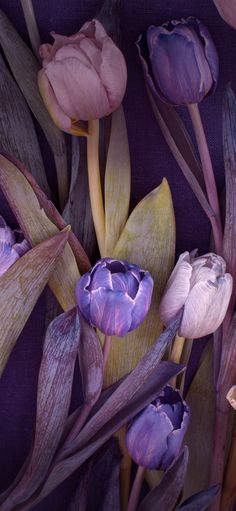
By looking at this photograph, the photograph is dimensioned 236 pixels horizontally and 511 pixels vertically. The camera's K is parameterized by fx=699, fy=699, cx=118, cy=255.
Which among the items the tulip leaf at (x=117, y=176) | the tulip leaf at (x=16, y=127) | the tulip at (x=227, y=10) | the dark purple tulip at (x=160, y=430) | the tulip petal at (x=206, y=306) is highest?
the tulip at (x=227, y=10)

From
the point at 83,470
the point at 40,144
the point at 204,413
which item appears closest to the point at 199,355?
the point at 204,413

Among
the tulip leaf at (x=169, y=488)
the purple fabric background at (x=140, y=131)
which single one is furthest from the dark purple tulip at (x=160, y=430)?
the purple fabric background at (x=140, y=131)

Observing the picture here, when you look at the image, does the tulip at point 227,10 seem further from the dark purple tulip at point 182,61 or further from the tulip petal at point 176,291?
the tulip petal at point 176,291

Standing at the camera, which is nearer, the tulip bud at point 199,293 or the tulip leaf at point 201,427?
the tulip bud at point 199,293

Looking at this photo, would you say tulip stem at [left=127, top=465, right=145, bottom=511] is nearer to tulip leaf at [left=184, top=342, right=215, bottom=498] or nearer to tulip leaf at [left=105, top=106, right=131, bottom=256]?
tulip leaf at [left=184, top=342, right=215, bottom=498]

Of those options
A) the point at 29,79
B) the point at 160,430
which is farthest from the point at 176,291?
the point at 29,79

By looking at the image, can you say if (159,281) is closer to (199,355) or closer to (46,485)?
(199,355)
